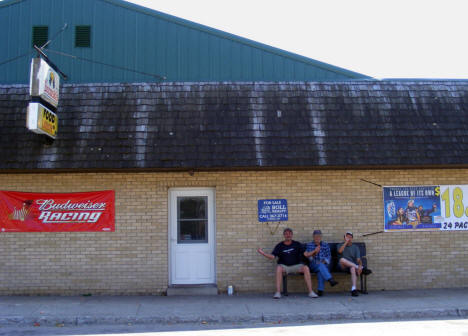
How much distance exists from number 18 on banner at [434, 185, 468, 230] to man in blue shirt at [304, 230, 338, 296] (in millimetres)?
2601

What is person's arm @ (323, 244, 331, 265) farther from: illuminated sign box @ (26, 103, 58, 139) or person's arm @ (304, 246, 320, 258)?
illuminated sign box @ (26, 103, 58, 139)

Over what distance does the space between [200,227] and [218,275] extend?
1079 mm

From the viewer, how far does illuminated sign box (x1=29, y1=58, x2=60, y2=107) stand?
8.49 m

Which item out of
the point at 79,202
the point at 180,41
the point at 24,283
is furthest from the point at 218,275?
the point at 180,41

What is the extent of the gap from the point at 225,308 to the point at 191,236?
2111 millimetres

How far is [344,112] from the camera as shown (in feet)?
33.0

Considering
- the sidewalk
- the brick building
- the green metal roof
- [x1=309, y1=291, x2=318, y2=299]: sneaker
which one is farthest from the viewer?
the green metal roof

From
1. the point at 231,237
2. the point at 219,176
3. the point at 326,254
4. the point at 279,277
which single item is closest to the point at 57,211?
the point at 219,176

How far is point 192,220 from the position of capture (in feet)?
32.5

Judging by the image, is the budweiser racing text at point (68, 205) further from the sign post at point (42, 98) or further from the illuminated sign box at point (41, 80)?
the illuminated sign box at point (41, 80)

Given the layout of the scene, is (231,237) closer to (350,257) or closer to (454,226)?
(350,257)

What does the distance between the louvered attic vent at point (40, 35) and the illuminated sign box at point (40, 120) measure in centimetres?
521

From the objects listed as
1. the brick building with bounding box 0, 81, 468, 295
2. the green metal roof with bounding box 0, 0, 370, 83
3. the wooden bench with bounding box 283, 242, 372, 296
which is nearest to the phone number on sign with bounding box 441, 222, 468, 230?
the brick building with bounding box 0, 81, 468, 295

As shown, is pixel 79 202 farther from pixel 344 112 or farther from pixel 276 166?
pixel 344 112
